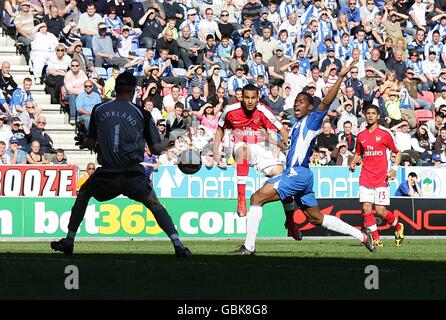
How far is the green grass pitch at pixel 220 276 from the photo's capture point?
1138 cm

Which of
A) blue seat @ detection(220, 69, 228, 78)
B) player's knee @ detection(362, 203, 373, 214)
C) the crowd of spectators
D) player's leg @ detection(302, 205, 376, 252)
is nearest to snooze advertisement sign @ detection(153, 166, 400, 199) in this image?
the crowd of spectators

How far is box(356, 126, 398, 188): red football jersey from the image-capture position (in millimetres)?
21828

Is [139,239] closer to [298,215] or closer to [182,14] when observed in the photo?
[298,215]

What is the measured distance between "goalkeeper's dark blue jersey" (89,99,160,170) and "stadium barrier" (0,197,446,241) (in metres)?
10.6

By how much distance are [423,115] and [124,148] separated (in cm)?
2079

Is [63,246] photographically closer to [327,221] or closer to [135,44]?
[327,221]

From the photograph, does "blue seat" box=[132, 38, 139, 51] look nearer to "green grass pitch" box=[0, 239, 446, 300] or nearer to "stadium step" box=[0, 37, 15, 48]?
"stadium step" box=[0, 37, 15, 48]

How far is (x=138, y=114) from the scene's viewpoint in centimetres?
1582

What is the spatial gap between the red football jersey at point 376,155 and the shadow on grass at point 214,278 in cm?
530

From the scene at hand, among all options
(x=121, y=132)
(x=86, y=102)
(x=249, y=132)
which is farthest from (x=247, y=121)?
(x=86, y=102)

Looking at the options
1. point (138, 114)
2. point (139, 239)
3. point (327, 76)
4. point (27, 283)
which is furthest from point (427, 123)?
point (27, 283)

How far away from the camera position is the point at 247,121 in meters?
21.8

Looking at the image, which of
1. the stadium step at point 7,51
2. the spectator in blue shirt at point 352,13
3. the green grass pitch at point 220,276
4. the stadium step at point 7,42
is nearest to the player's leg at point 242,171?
the green grass pitch at point 220,276

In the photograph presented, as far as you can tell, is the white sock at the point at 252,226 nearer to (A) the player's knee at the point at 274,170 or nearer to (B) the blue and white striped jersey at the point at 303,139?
(B) the blue and white striped jersey at the point at 303,139
